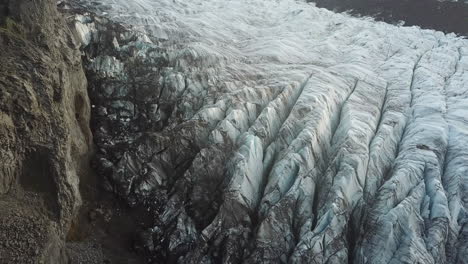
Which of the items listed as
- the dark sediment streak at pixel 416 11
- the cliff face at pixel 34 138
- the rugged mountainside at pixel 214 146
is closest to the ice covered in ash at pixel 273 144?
the rugged mountainside at pixel 214 146

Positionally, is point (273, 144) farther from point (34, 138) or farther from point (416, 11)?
point (416, 11)

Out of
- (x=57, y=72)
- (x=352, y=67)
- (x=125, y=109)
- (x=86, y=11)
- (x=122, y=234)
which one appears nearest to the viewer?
(x=57, y=72)

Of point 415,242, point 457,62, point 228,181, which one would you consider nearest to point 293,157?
point 228,181

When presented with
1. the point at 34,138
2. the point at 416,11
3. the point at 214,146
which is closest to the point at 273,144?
the point at 214,146

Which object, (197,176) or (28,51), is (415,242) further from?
(28,51)

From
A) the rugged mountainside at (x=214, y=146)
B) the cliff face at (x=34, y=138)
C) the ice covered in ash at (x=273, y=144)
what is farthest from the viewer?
the ice covered in ash at (x=273, y=144)

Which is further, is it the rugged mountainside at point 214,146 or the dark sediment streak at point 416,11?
the dark sediment streak at point 416,11

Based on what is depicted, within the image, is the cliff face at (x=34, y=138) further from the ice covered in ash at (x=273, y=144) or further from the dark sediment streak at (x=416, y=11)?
the dark sediment streak at (x=416, y=11)
